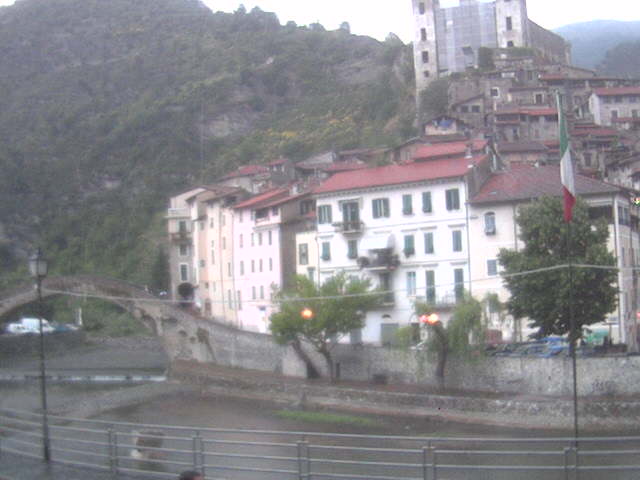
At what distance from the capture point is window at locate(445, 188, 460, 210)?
144 ft

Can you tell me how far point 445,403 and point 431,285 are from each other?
10.3m

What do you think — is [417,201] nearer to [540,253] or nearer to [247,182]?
[540,253]

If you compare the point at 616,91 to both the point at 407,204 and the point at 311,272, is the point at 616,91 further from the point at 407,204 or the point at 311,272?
the point at 407,204

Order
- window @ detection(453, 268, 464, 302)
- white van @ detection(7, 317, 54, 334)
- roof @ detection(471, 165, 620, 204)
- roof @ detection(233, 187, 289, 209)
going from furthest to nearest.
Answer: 1. white van @ detection(7, 317, 54, 334)
2. roof @ detection(233, 187, 289, 209)
3. window @ detection(453, 268, 464, 302)
4. roof @ detection(471, 165, 620, 204)

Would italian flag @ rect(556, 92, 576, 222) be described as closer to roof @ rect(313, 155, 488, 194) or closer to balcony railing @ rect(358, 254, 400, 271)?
roof @ rect(313, 155, 488, 194)

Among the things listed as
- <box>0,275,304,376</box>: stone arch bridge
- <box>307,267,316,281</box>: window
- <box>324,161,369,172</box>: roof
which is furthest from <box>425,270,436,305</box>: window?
<box>324,161,369,172</box>: roof

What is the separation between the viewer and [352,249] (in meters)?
47.5

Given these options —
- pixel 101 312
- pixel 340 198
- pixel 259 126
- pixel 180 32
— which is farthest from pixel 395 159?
pixel 180 32

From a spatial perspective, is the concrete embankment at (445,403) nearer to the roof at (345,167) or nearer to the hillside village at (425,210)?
the hillside village at (425,210)

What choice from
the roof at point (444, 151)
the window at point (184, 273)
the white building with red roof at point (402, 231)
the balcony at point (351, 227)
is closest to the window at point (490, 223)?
the white building with red roof at point (402, 231)

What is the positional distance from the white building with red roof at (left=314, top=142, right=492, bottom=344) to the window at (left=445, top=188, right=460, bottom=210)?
0.14ft

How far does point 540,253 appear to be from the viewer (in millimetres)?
35875

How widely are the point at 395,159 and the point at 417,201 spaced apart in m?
20.8

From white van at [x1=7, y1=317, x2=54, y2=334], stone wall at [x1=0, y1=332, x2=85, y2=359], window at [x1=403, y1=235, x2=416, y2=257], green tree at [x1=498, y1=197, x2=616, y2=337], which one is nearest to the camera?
green tree at [x1=498, y1=197, x2=616, y2=337]
